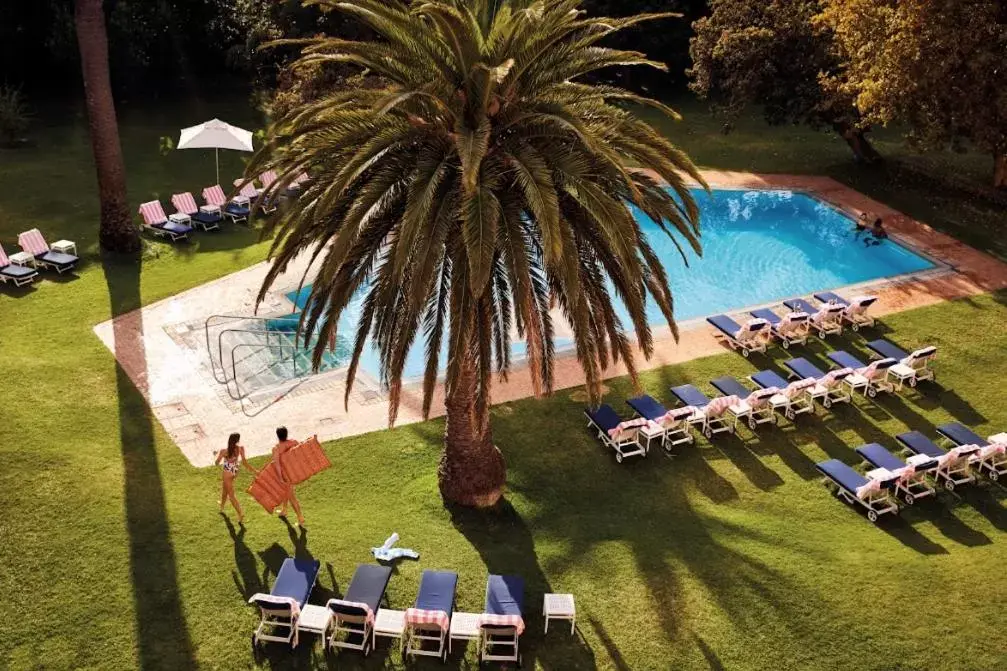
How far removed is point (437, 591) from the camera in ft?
43.8

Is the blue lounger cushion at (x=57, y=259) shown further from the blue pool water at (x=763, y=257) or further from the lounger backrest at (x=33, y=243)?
the blue pool water at (x=763, y=257)

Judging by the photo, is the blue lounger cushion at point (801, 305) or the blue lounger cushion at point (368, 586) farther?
the blue lounger cushion at point (801, 305)

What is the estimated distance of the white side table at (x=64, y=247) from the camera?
78.0ft

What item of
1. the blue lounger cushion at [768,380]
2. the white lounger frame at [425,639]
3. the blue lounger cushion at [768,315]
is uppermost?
the blue lounger cushion at [768,315]

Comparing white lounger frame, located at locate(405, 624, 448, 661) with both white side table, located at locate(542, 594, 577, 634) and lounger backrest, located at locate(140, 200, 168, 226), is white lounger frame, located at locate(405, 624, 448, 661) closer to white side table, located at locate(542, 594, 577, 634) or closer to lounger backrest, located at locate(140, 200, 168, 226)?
white side table, located at locate(542, 594, 577, 634)

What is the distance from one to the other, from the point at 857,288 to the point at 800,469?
9.29m

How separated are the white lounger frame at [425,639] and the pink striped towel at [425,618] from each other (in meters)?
0.08

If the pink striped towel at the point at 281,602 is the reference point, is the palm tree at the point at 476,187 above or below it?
above

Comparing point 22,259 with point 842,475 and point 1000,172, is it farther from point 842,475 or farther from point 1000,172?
point 1000,172

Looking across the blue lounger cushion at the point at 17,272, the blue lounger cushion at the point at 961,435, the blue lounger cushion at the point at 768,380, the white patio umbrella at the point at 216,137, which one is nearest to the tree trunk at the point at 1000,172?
the blue lounger cushion at the point at 961,435

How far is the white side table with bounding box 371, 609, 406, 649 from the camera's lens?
41.7ft

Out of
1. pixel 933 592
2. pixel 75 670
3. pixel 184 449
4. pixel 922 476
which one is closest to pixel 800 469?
pixel 922 476

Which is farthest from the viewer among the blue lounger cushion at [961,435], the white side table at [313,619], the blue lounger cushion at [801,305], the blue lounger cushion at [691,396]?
the blue lounger cushion at [801,305]

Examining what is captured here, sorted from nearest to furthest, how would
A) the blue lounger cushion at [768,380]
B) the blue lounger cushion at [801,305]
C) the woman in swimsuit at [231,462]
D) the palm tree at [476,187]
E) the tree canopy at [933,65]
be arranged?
1. the palm tree at [476,187]
2. the woman in swimsuit at [231,462]
3. the blue lounger cushion at [768,380]
4. the blue lounger cushion at [801,305]
5. the tree canopy at [933,65]
